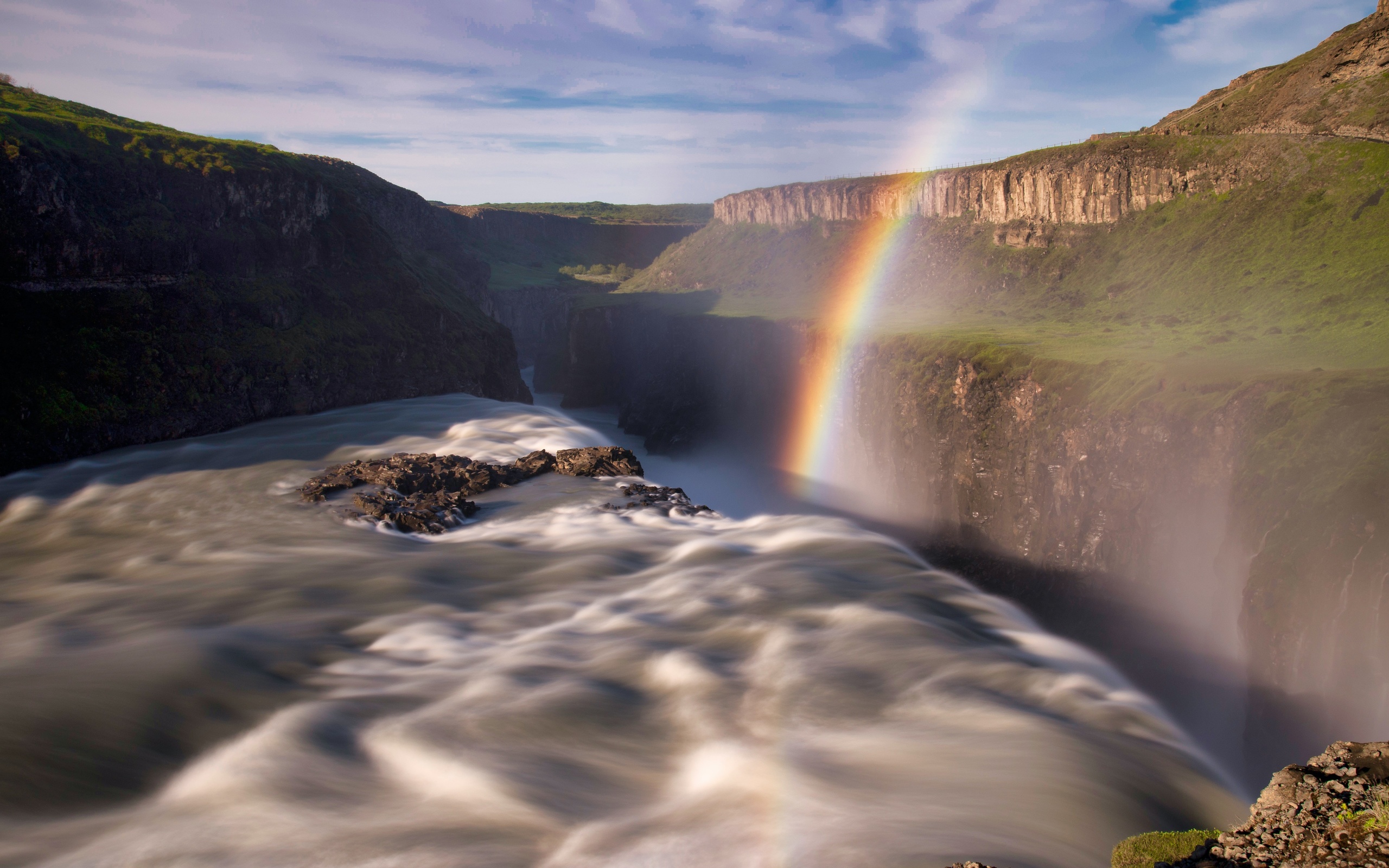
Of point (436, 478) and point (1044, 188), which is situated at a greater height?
point (1044, 188)

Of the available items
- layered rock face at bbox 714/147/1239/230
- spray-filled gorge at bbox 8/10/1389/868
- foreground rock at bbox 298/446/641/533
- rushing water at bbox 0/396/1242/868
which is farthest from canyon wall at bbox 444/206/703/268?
rushing water at bbox 0/396/1242/868

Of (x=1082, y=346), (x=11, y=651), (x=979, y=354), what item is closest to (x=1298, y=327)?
(x=1082, y=346)

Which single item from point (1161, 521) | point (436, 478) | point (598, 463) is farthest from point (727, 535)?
point (1161, 521)

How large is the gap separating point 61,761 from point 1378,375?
3732 cm

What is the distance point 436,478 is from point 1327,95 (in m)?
70.5

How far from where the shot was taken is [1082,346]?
151ft

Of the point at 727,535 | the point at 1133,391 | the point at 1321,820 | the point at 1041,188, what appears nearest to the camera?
the point at 1321,820

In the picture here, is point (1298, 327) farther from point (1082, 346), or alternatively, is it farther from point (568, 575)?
point (568, 575)

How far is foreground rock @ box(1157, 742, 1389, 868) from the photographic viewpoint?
227 inches

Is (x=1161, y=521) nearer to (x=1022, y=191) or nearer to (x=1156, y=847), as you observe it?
(x=1156, y=847)

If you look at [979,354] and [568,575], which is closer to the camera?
[568,575]

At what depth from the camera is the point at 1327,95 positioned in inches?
2400

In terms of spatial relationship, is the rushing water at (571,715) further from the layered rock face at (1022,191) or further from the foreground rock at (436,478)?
the layered rock face at (1022,191)

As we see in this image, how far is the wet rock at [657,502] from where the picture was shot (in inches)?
988
